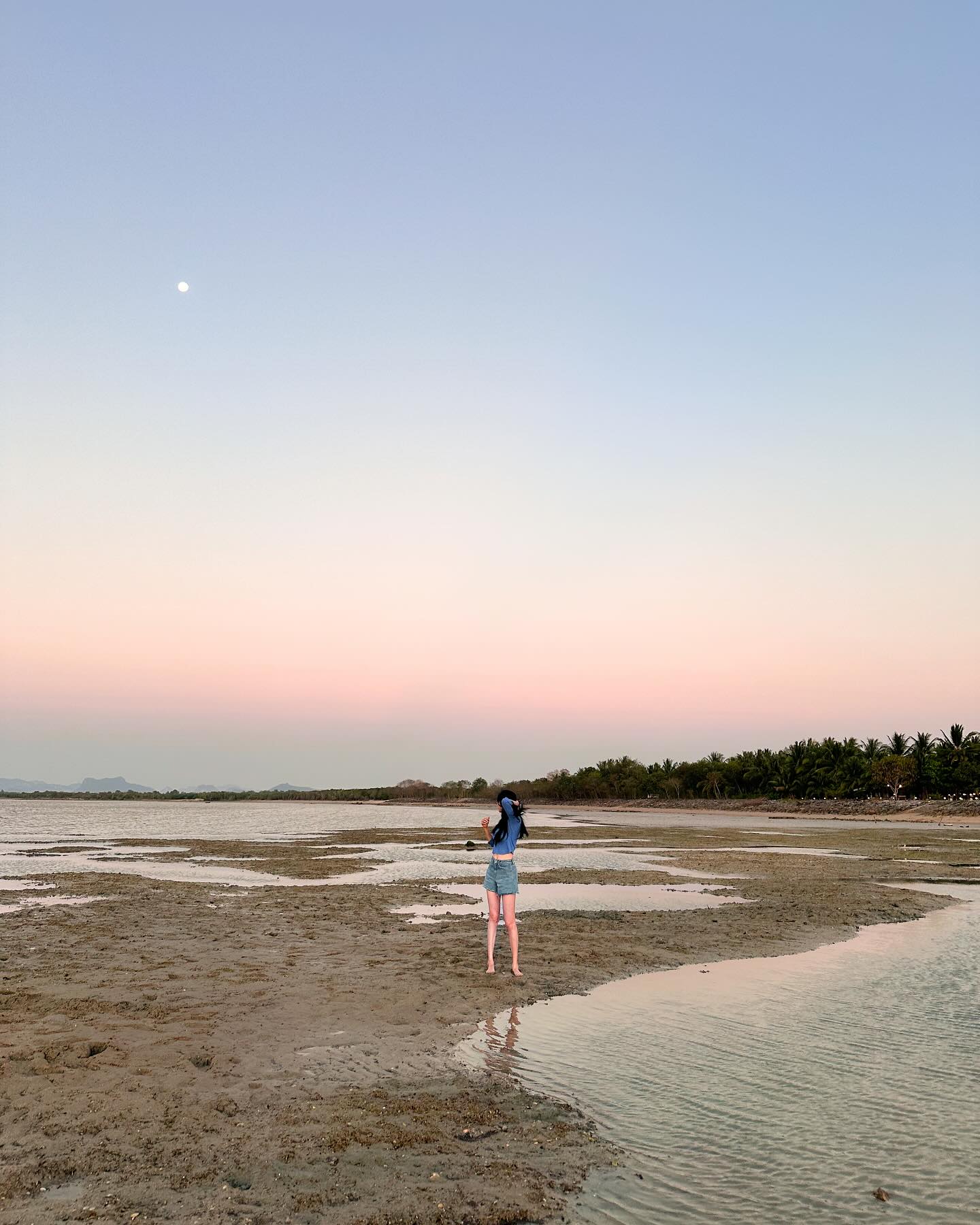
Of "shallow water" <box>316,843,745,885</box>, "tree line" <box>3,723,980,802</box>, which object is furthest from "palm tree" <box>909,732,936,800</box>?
"shallow water" <box>316,843,745,885</box>

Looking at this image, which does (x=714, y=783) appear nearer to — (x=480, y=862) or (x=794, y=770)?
(x=794, y=770)

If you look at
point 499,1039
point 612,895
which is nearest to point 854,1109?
point 499,1039

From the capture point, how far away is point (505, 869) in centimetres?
1365

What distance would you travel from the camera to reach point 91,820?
4126 inches

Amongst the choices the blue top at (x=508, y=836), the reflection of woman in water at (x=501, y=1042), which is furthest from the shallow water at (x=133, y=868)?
the reflection of woman in water at (x=501, y=1042)

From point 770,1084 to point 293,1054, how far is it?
5110mm

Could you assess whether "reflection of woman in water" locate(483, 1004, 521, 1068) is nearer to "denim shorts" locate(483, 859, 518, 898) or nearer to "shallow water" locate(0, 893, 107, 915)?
"denim shorts" locate(483, 859, 518, 898)

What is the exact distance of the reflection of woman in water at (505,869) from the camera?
44.6 ft

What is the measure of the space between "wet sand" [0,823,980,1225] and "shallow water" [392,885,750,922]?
3.97ft

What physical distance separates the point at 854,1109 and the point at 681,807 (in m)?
163

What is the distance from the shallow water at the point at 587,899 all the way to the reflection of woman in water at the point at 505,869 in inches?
252

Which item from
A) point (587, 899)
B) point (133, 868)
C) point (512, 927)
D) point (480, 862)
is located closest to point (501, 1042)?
point (512, 927)

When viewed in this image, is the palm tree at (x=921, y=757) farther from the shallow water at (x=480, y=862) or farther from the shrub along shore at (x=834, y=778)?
the shallow water at (x=480, y=862)

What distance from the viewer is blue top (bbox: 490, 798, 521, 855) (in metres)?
13.6
